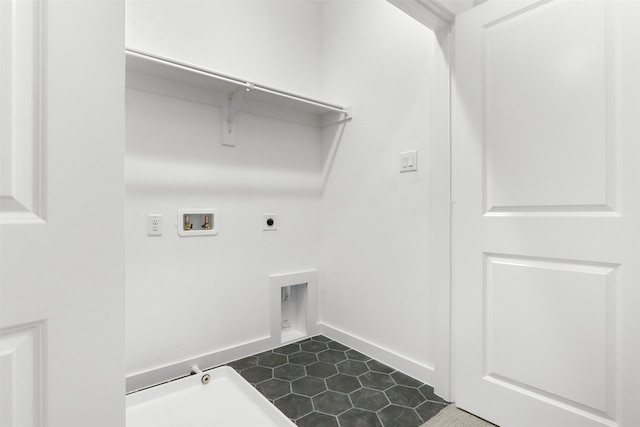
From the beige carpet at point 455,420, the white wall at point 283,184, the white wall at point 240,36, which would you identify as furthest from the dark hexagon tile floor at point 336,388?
the white wall at point 240,36

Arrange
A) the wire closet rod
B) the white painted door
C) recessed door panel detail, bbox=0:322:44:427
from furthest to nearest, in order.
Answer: the wire closet rod
the white painted door
recessed door panel detail, bbox=0:322:44:427

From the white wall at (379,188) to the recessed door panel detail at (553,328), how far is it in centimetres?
42

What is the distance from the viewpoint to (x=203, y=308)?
1.96 metres

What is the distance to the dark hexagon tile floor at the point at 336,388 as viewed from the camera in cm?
148

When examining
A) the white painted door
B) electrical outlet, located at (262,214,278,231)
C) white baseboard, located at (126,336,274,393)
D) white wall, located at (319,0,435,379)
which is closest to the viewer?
the white painted door

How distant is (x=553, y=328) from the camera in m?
1.26

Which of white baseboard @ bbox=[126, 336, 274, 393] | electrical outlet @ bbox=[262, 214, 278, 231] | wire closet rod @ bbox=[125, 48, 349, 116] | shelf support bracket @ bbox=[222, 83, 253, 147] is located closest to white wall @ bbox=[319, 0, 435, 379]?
wire closet rod @ bbox=[125, 48, 349, 116]

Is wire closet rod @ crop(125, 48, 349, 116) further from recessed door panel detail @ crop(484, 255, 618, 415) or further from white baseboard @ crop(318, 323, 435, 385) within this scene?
white baseboard @ crop(318, 323, 435, 385)

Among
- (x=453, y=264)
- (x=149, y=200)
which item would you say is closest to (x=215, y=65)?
(x=149, y=200)

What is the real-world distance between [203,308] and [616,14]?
225cm

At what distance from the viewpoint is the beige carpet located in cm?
141

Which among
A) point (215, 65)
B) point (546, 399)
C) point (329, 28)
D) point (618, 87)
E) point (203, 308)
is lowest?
point (546, 399)

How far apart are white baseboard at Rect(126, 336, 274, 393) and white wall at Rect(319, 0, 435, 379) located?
1.80 ft

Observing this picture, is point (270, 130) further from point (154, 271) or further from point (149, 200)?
point (154, 271)
